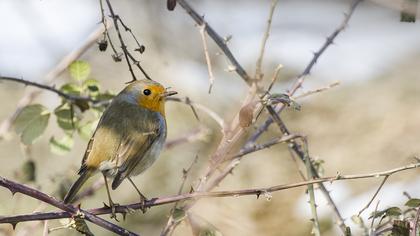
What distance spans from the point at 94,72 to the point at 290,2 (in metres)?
3.20

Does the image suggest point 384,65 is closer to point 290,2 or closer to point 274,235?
point 290,2

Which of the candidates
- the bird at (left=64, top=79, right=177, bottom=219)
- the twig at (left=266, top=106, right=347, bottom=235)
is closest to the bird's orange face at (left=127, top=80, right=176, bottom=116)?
the bird at (left=64, top=79, right=177, bottom=219)

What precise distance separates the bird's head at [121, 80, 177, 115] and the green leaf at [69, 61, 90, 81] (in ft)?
0.68

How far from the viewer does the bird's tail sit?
231cm

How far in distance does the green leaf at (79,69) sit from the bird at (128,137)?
15 cm

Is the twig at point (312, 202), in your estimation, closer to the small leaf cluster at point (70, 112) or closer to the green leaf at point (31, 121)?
the small leaf cluster at point (70, 112)

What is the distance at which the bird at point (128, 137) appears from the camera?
2.60 meters

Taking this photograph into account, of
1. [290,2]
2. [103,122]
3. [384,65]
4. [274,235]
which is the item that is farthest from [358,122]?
[103,122]

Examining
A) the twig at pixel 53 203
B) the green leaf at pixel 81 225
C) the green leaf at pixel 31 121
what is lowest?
the green leaf at pixel 81 225

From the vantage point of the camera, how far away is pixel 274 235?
4.75 metres

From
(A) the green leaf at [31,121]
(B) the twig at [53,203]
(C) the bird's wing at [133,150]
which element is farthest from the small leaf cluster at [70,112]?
(B) the twig at [53,203]

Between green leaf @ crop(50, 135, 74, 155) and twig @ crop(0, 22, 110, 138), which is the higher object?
twig @ crop(0, 22, 110, 138)

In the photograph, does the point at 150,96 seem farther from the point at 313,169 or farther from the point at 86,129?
the point at 313,169

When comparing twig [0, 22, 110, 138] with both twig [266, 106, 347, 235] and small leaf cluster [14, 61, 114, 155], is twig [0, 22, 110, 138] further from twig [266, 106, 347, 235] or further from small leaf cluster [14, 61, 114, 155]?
twig [266, 106, 347, 235]
